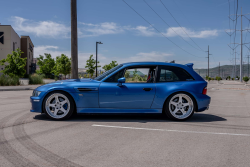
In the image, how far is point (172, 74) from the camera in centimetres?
624

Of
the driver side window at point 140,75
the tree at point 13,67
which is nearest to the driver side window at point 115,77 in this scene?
the driver side window at point 140,75

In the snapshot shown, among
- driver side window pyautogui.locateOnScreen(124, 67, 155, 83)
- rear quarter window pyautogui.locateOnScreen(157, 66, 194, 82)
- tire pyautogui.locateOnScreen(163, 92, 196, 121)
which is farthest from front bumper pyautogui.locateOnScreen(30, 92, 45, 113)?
tire pyautogui.locateOnScreen(163, 92, 196, 121)

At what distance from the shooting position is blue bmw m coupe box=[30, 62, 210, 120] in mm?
5852

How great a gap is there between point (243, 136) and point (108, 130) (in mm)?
2642

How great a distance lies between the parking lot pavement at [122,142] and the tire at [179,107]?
0.60ft

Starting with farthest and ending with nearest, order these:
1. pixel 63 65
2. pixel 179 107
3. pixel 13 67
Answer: pixel 63 65 → pixel 13 67 → pixel 179 107

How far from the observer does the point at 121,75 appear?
6117 mm

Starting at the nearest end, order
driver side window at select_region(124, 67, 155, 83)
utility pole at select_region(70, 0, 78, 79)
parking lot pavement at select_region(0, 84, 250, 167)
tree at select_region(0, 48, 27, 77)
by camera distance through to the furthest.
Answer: parking lot pavement at select_region(0, 84, 250, 167) → driver side window at select_region(124, 67, 155, 83) → utility pole at select_region(70, 0, 78, 79) → tree at select_region(0, 48, 27, 77)

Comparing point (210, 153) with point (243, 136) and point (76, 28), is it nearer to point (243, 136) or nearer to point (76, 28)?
point (243, 136)

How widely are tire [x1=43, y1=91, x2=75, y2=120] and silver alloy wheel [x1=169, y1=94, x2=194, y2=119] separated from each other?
2.49 metres

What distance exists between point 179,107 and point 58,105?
9.84 ft

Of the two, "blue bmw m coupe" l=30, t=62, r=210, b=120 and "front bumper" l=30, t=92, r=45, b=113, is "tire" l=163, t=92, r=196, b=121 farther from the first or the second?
"front bumper" l=30, t=92, r=45, b=113

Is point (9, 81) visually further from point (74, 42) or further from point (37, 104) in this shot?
point (37, 104)

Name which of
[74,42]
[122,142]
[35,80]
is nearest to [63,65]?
[35,80]
